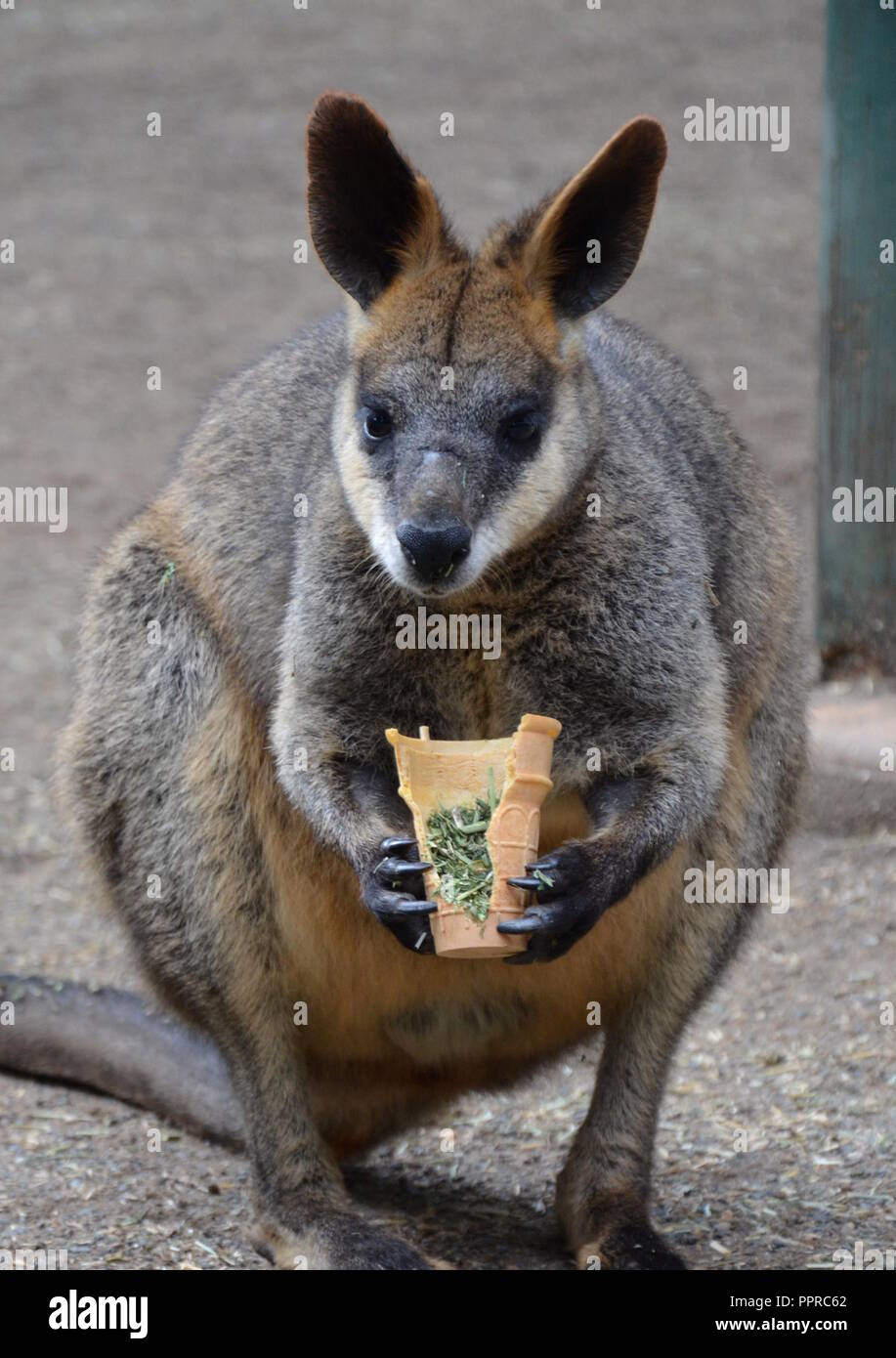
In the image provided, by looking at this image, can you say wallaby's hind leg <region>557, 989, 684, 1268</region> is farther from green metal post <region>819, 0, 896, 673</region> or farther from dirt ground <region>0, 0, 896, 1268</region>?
green metal post <region>819, 0, 896, 673</region>

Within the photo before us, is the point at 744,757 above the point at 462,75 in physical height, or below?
below

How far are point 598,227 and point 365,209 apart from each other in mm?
552

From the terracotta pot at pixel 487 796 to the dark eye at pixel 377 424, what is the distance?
686 mm

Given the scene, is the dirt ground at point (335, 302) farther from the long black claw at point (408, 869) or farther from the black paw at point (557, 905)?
the long black claw at point (408, 869)

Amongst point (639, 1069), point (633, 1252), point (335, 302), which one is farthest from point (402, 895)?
point (335, 302)

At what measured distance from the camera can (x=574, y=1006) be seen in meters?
4.83

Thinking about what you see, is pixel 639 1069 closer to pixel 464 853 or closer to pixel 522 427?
pixel 464 853

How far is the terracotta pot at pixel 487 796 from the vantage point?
13.1ft

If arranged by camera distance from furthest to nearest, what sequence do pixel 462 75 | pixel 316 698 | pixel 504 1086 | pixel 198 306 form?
Answer: pixel 462 75, pixel 198 306, pixel 504 1086, pixel 316 698

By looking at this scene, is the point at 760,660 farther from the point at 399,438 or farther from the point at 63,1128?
the point at 63,1128

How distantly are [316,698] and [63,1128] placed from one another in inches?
70.6

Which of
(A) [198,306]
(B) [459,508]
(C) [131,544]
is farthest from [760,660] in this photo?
(A) [198,306]

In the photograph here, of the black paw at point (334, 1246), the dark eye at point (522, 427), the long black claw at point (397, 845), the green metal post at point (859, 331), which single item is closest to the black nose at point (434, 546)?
the dark eye at point (522, 427)

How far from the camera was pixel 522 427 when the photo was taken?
4227 mm
